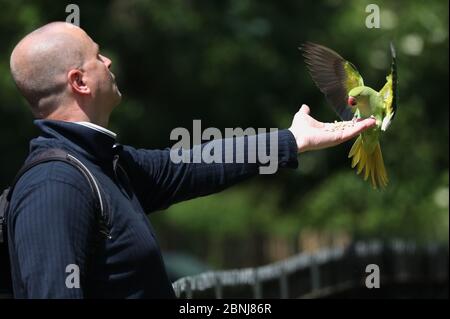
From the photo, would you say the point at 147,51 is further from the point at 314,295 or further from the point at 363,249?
the point at 314,295

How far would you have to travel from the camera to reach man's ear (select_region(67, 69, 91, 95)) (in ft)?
8.52

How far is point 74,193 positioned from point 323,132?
2.91 ft

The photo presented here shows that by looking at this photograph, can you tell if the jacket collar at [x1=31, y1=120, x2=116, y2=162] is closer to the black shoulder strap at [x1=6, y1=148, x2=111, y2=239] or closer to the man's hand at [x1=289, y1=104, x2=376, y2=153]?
the black shoulder strap at [x1=6, y1=148, x2=111, y2=239]

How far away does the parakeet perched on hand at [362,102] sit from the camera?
3.17 m

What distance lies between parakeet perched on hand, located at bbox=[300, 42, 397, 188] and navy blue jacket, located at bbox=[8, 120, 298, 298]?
845mm

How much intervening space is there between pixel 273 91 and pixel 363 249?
669 centimetres

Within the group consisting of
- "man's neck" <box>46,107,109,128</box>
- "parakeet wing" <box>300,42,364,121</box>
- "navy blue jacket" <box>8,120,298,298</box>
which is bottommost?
"navy blue jacket" <box>8,120,298,298</box>

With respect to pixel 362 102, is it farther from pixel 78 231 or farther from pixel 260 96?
pixel 260 96

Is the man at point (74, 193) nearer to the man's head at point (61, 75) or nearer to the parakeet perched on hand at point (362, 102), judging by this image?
the man's head at point (61, 75)

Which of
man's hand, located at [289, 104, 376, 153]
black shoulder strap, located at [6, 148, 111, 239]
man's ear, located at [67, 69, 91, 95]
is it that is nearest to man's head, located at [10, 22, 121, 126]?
man's ear, located at [67, 69, 91, 95]
